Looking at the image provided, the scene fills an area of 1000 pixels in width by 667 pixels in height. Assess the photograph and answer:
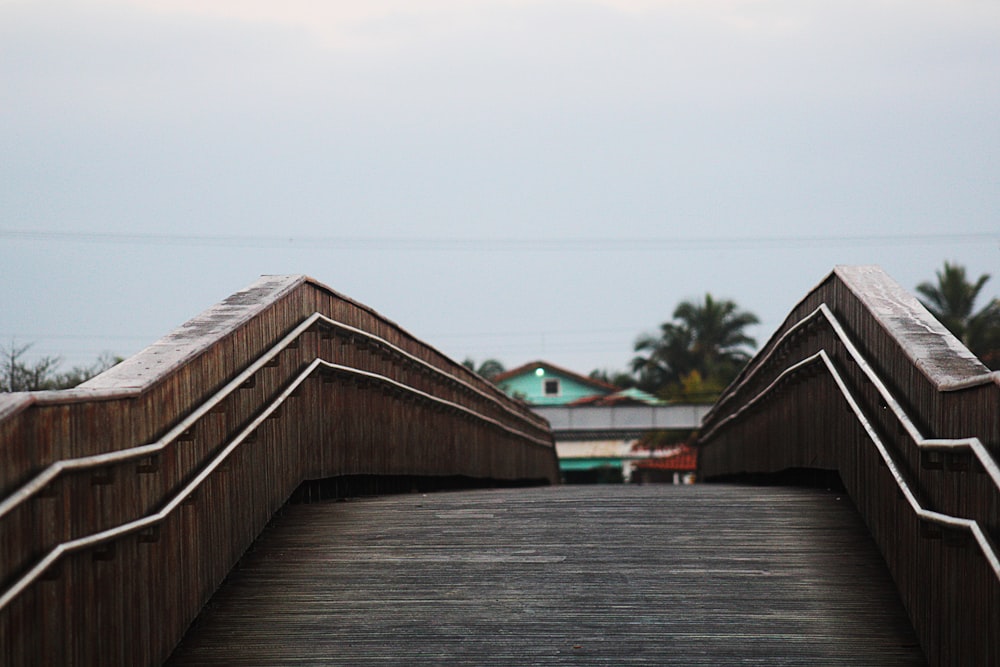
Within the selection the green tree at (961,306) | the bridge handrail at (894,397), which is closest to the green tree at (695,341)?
the green tree at (961,306)

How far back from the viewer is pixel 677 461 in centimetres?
6712

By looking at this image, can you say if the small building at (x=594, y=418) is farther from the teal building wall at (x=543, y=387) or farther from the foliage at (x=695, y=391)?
the foliage at (x=695, y=391)

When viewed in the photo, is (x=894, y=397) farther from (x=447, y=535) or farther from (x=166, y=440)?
(x=166, y=440)

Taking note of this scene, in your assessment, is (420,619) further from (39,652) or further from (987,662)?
(987,662)

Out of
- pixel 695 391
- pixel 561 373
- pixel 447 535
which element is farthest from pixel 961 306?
pixel 447 535

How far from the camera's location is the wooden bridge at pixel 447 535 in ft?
16.2

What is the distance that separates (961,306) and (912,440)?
58.9 m

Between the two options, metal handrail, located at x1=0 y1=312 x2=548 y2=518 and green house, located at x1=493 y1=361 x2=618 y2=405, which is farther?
green house, located at x1=493 y1=361 x2=618 y2=405

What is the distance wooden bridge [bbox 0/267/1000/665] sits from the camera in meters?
4.94

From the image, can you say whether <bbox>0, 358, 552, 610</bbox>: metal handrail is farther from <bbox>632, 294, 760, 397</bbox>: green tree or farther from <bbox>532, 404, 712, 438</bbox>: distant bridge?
<bbox>632, 294, 760, 397</bbox>: green tree

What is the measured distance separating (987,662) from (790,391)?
649 centimetres

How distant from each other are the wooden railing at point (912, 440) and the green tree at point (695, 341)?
2900 inches

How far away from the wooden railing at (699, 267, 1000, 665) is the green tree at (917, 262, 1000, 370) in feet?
165

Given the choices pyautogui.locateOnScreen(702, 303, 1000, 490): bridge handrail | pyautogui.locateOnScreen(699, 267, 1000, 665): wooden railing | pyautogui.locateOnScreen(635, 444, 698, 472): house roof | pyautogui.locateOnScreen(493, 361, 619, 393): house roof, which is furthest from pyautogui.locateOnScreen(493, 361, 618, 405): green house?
pyautogui.locateOnScreen(699, 267, 1000, 665): wooden railing
